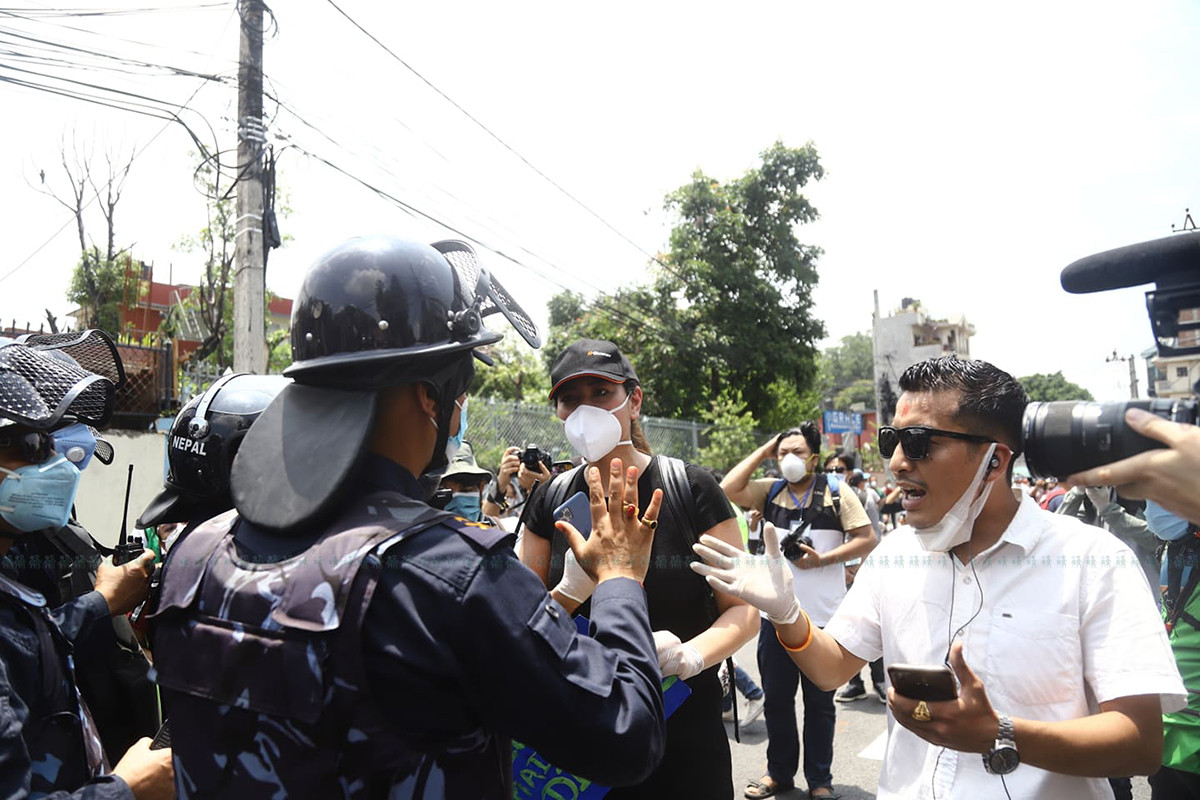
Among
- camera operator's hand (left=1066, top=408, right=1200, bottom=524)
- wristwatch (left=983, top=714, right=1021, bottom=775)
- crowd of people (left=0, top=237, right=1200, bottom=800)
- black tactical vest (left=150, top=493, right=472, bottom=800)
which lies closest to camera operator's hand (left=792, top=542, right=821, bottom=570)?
crowd of people (left=0, top=237, right=1200, bottom=800)

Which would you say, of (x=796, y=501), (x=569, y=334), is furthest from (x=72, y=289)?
(x=796, y=501)

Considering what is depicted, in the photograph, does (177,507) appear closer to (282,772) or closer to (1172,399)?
(282,772)

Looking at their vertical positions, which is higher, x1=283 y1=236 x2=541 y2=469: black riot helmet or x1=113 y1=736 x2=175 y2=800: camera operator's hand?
x1=283 y1=236 x2=541 y2=469: black riot helmet

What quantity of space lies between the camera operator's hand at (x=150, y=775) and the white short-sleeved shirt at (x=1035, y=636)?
5.31 ft

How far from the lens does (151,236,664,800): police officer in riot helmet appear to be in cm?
111

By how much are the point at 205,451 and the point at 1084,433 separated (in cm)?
206

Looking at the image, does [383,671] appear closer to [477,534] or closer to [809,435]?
[477,534]

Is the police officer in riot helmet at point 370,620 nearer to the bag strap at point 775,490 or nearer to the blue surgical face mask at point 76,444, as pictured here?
the blue surgical face mask at point 76,444

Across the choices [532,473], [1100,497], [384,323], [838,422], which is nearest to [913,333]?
[838,422]

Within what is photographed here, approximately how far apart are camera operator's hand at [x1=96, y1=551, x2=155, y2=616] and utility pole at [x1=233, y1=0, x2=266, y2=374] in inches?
240

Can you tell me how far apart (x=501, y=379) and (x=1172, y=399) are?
2040 cm

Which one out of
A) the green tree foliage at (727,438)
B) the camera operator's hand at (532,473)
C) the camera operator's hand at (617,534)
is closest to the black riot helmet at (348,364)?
the camera operator's hand at (617,534)

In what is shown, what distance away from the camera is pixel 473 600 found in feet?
3.70

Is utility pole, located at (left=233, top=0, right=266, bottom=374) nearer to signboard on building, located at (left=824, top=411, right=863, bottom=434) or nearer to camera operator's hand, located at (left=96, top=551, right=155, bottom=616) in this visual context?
camera operator's hand, located at (left=96, top=551, right=155, bottom=616)
